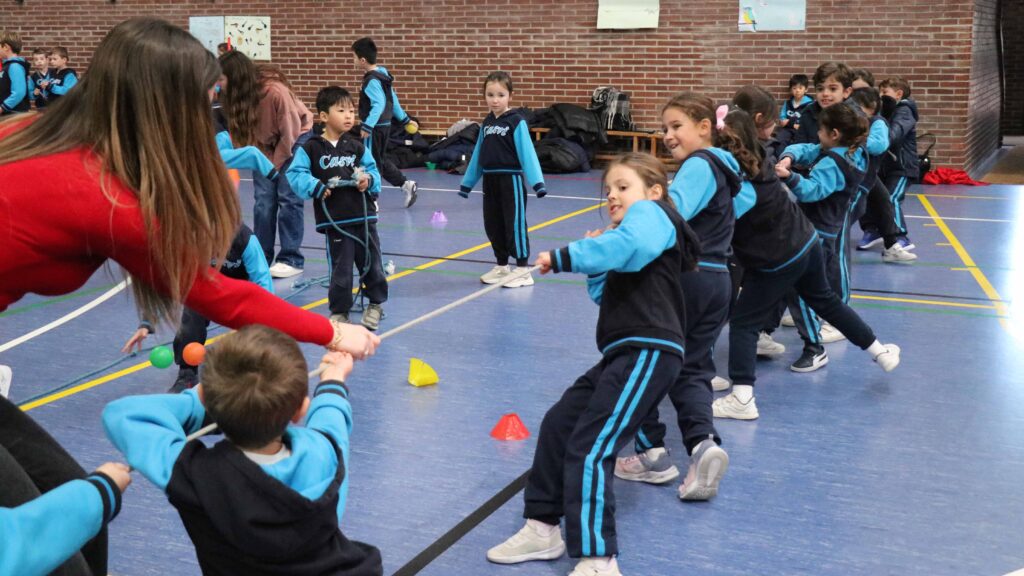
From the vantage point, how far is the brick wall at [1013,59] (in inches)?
712

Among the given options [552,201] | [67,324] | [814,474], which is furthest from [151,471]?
[552,201]

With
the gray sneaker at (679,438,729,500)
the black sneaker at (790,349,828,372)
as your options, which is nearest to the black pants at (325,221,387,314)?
the black sneaker at (790,349,828,372)

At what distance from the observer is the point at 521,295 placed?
22.9ft

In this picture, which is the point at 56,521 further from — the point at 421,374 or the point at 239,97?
the point at 239,97

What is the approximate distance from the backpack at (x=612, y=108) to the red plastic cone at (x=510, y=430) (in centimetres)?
969

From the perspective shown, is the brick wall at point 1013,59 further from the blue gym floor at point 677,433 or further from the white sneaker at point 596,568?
the white sneaker at point 596,568

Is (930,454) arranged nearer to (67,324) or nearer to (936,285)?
(936,285)

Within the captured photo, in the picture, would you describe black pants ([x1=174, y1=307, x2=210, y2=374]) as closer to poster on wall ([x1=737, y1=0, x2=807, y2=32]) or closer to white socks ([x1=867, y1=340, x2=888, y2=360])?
white socks ([x1=867, y1=340, x2=888, y2=360])

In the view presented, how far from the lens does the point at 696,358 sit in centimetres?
391

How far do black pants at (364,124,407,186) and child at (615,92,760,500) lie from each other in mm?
6704

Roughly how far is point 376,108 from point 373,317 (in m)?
4.58

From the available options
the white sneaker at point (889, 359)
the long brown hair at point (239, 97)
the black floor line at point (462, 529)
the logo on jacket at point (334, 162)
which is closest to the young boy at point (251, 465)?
the black floor line at point (462, 529)

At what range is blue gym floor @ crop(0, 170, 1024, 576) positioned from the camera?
3350 millimetres

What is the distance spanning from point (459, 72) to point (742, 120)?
1069 centimetres
